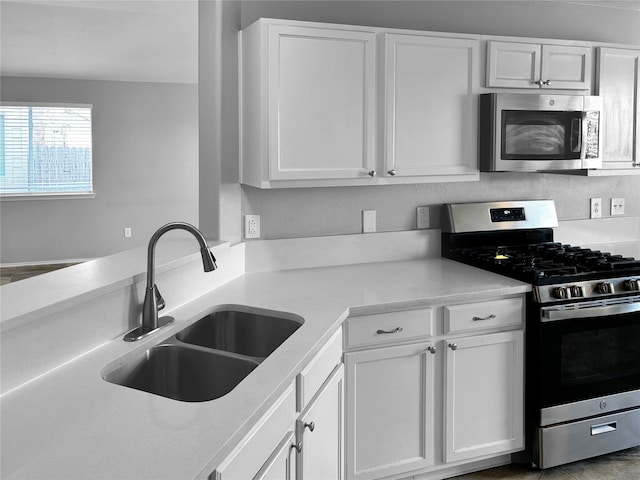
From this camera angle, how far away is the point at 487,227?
3258mm

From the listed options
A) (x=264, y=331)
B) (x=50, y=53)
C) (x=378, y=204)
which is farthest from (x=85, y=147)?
(x=264, y=331)

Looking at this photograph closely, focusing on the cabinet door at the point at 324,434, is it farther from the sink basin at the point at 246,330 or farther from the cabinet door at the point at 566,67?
the cabinet door at the point at 566,67

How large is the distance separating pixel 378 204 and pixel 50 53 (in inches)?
184

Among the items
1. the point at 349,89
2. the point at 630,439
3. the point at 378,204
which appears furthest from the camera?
the point at 378,204

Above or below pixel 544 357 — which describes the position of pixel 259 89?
above

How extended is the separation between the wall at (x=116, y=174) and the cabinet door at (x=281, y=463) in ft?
22.9

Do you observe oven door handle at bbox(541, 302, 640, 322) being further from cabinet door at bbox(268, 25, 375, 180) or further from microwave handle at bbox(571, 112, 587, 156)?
cabinet door at bbox(268, 25, 375, 180)

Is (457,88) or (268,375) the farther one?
(457,88)

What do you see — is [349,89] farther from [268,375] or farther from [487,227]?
[268,375]

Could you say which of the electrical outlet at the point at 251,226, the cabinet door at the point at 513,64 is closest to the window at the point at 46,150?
the electrical outlet at the point at 251,226

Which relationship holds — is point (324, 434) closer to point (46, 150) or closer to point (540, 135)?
point (540, 135)

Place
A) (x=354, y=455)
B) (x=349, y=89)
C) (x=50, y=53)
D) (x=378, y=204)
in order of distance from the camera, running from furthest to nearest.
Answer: (x=50, y=53) < (x=378, y=204) < (x=349, y=89) < (x=354, y=455)

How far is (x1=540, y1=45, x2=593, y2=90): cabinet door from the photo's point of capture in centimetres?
306

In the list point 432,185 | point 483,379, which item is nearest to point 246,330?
point 483,379
